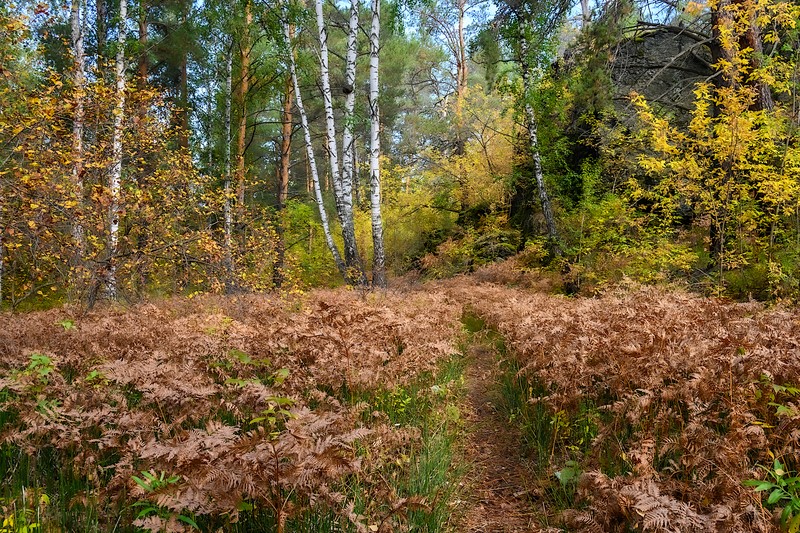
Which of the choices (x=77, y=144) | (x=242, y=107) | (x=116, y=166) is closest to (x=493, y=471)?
(x=77, y=144)

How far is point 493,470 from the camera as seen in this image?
12.7 ft

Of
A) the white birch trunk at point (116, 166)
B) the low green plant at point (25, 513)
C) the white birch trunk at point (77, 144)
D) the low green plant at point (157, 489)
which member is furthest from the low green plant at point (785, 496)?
the white birch trunk at point (116, 166)

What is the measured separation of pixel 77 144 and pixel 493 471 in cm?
801

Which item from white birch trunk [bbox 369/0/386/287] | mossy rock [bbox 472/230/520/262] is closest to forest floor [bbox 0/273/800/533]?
white birch trunk [bbox 369/0/386/287]

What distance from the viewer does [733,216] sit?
849 cm

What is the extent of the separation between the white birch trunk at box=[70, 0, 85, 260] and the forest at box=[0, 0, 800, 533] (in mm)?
85

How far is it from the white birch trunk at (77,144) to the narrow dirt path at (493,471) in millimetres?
4600

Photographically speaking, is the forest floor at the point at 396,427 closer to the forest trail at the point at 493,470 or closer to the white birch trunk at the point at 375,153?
the forest trail at the point at 493,470

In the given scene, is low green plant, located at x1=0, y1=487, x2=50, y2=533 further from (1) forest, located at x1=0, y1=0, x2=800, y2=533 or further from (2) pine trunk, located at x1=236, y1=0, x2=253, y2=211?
(2) pine trunk, located at x1=236, y1=0, x2=253, y2=211

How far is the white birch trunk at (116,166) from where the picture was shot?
6758 millimetres

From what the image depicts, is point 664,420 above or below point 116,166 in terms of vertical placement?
below

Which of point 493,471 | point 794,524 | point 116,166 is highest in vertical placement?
point 116,166

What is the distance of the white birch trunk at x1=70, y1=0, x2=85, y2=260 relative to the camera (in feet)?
17.2

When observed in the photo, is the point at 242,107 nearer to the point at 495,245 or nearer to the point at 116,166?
the point at 116,166
